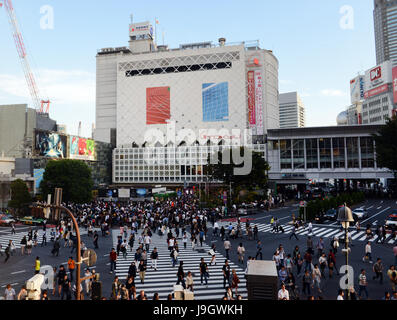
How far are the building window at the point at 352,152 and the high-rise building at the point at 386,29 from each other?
106 m

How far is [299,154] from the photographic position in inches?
2842

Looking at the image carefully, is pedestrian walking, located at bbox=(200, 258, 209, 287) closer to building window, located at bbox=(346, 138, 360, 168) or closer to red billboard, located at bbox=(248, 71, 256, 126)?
building window, located at bbox=(346, 138, 360, 168)

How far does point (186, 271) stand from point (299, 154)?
198 ft

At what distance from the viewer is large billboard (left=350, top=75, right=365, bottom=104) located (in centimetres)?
15250

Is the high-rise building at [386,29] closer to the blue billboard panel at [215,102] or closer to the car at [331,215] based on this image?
the blue billboard panel at [215,102]

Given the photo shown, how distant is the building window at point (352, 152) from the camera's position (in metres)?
68.4

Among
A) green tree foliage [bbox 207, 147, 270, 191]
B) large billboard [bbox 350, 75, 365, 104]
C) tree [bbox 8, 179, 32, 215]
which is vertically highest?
large billboard [bbox 350, 75, 365, 104]

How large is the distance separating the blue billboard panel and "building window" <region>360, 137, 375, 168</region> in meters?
37.0

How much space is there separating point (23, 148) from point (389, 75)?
11723cm

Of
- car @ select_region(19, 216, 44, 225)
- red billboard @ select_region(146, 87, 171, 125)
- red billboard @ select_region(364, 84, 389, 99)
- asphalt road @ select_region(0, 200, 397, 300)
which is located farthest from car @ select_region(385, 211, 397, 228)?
red billboard @ select_region(364, 84, 389, 99)

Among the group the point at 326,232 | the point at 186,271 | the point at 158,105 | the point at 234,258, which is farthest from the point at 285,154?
the point at 186,271

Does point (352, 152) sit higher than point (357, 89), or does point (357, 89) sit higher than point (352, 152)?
point (357, 89)

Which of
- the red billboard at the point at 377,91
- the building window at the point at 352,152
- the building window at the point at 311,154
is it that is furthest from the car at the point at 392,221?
the red billboard at the point at 377,91

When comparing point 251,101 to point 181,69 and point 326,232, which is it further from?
point 326,232
